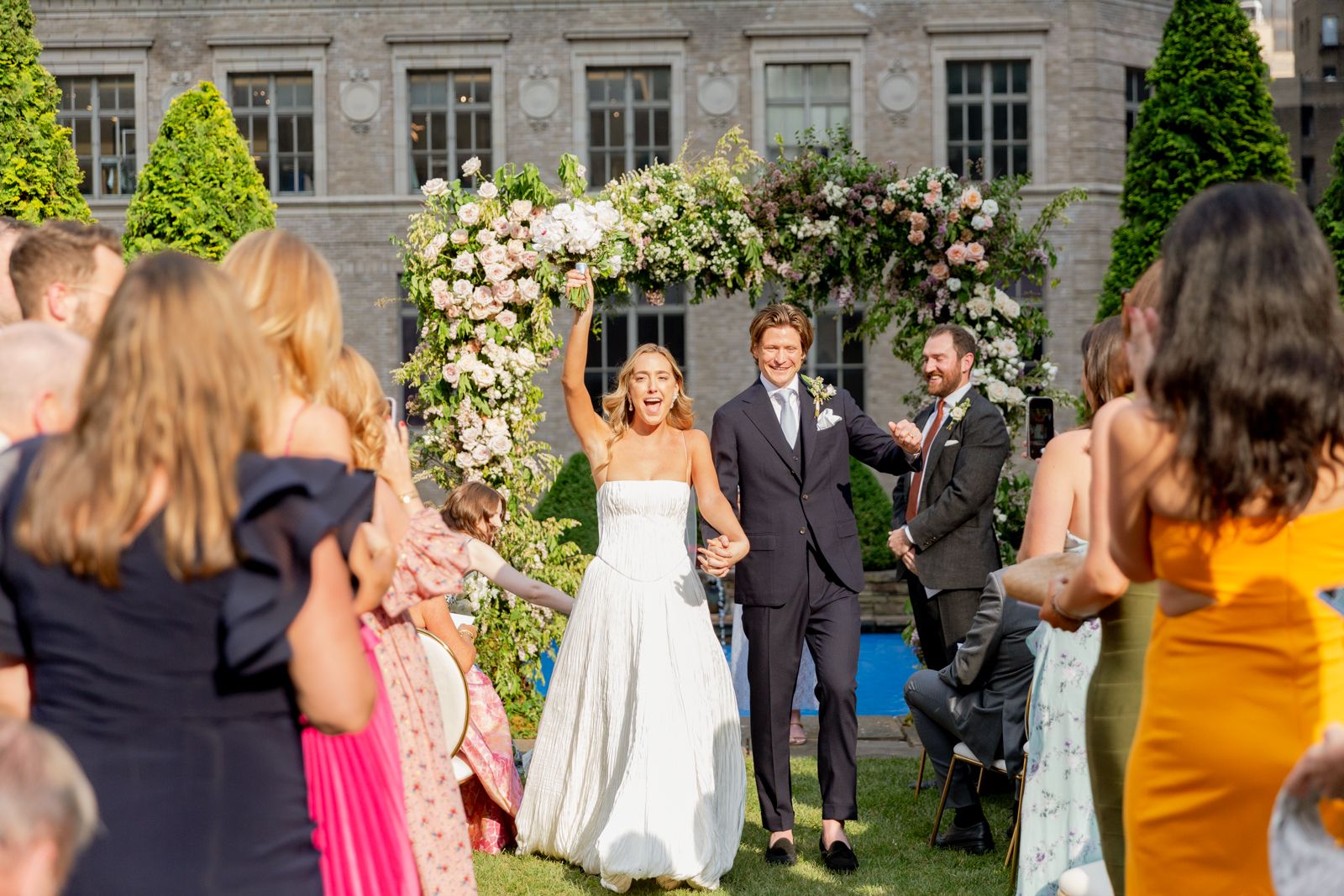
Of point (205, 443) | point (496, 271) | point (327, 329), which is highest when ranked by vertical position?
point (496, 271)

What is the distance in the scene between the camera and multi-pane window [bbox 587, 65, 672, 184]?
65.2 feet

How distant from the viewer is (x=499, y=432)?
8.47 meters

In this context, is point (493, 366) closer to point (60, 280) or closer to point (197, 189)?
point (60, 280)

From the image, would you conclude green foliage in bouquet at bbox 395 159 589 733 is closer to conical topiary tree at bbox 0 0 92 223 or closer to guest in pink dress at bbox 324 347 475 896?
guest in pink dress at bbox 324 347 475 896

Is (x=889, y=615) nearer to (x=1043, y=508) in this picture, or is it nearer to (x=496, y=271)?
(x=496, y=271)

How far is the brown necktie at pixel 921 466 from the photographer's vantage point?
7113 mm

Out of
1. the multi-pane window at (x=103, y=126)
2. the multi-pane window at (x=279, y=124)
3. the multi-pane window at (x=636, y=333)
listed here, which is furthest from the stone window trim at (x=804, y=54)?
the multi-pane window at (x=103, y=126)

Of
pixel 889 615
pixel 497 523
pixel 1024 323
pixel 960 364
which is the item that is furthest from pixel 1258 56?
pixel 497 523

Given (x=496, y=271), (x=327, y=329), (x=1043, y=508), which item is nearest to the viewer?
(x=327, y=329)

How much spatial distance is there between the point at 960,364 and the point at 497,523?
101 inches

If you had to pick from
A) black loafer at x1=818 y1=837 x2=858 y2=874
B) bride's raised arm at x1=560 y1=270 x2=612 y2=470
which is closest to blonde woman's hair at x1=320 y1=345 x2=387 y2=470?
bride's raised arm at x1=560 y1=270 x2=612 y2=470

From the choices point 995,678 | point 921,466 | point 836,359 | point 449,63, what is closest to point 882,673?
point 921,466

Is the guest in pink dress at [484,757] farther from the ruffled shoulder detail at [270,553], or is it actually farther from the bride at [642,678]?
the ruffled shoulder detail at [270,553]

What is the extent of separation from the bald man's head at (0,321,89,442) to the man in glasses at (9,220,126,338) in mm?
603
